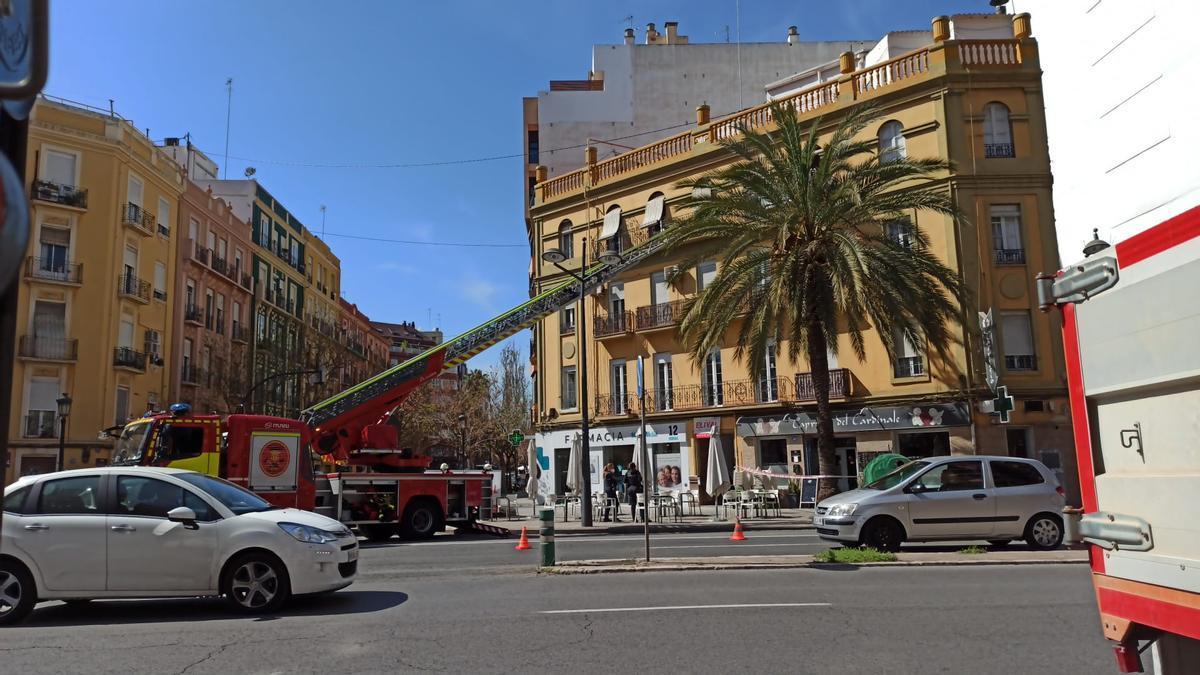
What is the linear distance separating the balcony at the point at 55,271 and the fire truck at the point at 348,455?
893 inches

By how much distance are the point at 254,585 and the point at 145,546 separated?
44.9 inches

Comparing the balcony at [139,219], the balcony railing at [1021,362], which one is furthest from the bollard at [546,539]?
the balcony at [139,219]

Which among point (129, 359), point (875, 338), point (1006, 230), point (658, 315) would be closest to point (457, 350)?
point (658, 315)

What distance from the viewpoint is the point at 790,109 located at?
22984 mm

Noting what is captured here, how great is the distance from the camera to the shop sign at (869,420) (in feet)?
88.8

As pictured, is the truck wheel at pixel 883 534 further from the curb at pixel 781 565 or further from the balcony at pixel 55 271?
the balcony at pixel 55 271

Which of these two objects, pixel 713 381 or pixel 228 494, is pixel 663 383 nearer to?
pixel 713 381

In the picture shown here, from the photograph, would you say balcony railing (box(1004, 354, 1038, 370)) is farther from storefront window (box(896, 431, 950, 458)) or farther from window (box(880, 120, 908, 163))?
window (box(880, 120, 908, 163))

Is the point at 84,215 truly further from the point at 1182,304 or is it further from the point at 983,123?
the point at 1182,304

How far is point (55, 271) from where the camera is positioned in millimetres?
35406

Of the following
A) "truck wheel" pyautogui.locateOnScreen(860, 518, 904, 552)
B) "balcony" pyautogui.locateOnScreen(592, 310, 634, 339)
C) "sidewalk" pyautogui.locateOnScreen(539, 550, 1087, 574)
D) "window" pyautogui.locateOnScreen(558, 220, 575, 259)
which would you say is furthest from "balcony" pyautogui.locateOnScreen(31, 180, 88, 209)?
"truck wheel" pyautogui.locateOnScreen(860, 518, 904, 552)

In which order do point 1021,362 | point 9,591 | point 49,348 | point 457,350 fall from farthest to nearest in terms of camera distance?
point 49,348
point 1021,362
point 457,350
point 9,591

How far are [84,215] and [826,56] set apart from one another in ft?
116

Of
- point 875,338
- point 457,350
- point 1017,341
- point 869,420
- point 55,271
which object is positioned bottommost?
point 869,420
